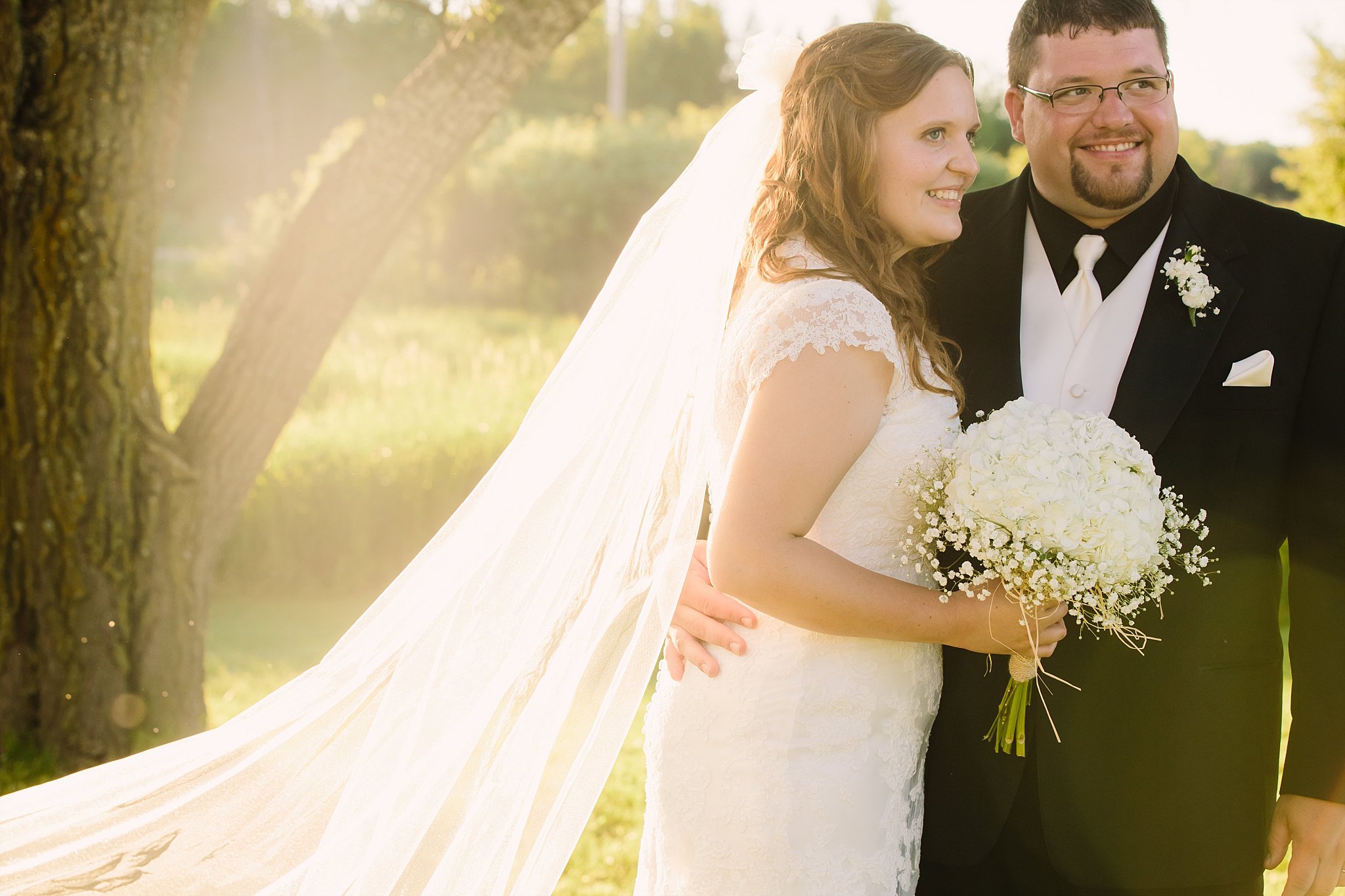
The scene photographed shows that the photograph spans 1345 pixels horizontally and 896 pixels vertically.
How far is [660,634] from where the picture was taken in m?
2.28

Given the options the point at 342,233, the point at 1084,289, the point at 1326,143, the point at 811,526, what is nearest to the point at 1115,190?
the point at 1084,289

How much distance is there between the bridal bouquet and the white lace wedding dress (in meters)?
0.12

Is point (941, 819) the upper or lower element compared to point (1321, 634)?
lower

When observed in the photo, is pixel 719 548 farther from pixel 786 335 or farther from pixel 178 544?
pixel 178 544

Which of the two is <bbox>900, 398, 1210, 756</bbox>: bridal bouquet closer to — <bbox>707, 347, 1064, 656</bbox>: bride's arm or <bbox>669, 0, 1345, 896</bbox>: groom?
<bbox>707, 347, 1064, 656</bbox>: bride's arm

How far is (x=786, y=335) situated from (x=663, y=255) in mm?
680

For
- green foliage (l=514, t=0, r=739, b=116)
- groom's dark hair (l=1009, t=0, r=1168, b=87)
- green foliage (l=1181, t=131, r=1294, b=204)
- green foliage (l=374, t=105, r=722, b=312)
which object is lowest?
groom's dark hair (l=1009, t=0, r=1168, b=87)

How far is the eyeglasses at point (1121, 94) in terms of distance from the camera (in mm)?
2754

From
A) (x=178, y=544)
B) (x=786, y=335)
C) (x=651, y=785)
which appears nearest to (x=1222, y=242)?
(x=786, y=335)

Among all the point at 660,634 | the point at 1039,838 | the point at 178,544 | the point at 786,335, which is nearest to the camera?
the point at 786,335

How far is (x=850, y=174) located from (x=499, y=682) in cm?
134

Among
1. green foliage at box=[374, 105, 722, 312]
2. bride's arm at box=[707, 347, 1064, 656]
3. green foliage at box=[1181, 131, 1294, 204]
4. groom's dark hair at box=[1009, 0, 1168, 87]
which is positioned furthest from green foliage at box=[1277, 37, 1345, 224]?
green foliage at box=[1181, 131, 1294, 204]

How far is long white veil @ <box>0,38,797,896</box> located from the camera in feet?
7.41

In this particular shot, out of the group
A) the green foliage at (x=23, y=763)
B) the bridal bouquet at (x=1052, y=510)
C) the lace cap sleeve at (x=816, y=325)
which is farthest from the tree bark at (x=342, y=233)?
the bridal bouquet at (x=1052, y=510)
